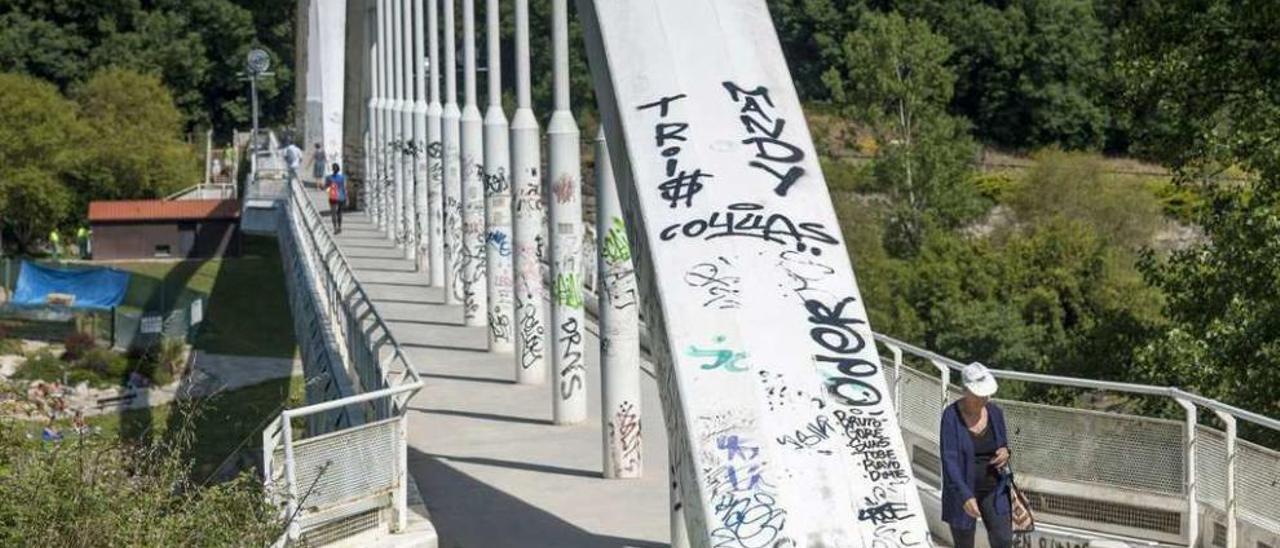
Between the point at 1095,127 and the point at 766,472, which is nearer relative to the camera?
the point at 766,472

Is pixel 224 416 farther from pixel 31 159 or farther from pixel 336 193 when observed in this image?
pixel 31 159

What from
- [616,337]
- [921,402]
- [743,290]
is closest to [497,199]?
[616,337]

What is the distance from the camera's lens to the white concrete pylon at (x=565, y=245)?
1945 cm

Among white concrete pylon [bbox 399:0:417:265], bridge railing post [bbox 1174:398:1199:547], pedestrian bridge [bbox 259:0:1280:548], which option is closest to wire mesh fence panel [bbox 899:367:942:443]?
pedestrian bridge [bbox 259:0:1280:548]

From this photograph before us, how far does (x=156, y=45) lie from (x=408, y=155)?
48.4 meters

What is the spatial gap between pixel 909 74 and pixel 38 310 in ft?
111

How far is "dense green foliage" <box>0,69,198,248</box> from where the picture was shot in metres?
74.2

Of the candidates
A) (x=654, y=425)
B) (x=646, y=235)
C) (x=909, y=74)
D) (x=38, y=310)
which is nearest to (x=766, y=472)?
(x=646, y=235)

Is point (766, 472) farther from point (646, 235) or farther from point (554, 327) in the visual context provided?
point (554, 327)

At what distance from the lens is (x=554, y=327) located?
20.6 m

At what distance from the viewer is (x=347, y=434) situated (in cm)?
1259

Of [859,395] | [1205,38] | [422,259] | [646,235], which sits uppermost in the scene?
[1205,38]

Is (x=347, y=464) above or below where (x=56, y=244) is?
above

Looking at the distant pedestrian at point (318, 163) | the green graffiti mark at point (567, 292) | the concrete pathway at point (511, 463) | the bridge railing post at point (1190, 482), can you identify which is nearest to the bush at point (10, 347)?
the distant pedestrian at point (318, 163)
